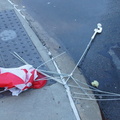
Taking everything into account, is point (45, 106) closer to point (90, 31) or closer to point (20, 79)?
point (20, 79)

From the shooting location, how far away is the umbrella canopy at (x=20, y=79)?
8.79 feet

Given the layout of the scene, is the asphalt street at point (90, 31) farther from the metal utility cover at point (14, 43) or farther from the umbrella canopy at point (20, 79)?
the umbrella canopy at point (20, 79)

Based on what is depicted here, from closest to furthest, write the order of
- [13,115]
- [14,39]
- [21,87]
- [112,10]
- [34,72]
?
[13,115] < [21,87] < [34,72] < [14,39] < [112,10]

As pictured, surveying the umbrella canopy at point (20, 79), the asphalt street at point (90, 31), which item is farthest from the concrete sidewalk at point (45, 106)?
the asphalt street at point (90, 31)

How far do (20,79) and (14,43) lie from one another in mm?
979

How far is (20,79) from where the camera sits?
2715 mm

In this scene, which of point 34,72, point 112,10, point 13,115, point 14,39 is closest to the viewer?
point 13,115

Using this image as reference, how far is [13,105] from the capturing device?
2.64 m

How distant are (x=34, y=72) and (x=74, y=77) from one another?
1.83ft

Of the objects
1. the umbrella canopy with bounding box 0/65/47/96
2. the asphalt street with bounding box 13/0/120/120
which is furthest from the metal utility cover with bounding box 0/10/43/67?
the asphalt street with bounding box 13/0/120/120

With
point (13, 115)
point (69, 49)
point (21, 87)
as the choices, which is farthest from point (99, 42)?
point (13, 115)

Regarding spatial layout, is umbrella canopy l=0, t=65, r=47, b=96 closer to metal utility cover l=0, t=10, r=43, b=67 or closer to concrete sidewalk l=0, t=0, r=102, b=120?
concrete sidewalk l=0, t=0, r=102, b=120

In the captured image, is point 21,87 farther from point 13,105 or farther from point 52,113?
point 52,113

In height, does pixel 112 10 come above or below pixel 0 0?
above
